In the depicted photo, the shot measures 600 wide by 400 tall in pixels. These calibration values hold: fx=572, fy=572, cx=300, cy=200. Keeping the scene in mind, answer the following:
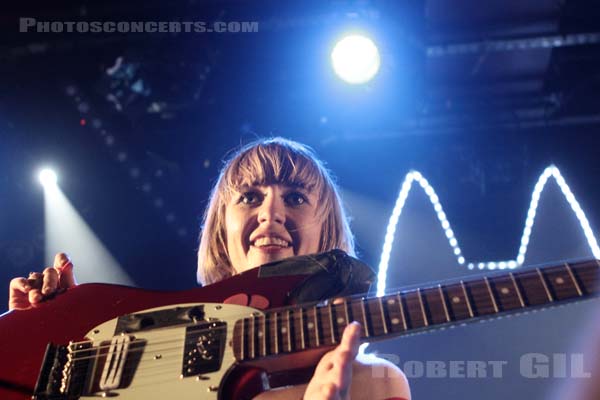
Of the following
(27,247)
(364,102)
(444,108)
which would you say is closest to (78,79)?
(27,247)

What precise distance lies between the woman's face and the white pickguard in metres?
0.49

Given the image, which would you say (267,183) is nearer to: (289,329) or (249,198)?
(249,198)

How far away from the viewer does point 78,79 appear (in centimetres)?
398

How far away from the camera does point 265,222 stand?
202 centimetres

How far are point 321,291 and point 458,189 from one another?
9.64 feet

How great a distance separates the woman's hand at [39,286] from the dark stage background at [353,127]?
2.28m

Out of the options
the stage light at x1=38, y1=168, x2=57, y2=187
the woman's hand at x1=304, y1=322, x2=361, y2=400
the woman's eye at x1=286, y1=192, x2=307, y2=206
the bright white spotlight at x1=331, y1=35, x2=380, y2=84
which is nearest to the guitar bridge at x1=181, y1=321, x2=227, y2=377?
the woman's hand at x1=304, y1=322, x2=361, y2=400

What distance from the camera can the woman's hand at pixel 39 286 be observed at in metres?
1.77

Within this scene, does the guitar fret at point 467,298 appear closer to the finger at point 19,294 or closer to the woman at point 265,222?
the woman at point 265,222

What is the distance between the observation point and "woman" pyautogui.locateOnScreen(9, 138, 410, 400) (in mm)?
1858

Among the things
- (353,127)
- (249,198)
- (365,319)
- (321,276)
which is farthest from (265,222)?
(353,127)

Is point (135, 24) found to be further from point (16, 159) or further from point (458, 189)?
point (458, 189)

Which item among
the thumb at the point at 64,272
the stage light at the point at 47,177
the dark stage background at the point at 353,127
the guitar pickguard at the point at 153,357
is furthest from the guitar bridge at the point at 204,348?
the stage light at the point at 47,177

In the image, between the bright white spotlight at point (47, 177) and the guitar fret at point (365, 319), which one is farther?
the bright white spotlight at point (47, 177)
